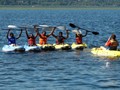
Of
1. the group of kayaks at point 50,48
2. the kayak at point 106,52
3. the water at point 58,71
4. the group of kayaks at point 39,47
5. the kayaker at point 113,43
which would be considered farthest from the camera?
the group of kayaks at point 39,47

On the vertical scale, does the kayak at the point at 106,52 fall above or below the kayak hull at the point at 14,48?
above

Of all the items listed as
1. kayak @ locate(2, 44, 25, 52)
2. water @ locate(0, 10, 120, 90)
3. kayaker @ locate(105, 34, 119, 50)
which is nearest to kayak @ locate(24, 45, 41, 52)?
kayak @ locate(2, 44, 25, 52)

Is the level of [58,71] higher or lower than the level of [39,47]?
higher

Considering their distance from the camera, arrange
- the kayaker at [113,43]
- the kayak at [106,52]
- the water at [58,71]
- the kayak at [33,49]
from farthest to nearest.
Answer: the kayak at [33,49] → the kayaker at [113,43] → the kayak at [106,52] → the water at [58,71]

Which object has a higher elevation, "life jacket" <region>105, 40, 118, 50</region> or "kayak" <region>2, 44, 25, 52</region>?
"life jacket" <region>105, 40, 118, 50</region>

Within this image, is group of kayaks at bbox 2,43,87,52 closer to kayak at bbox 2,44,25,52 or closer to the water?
kayak at bbox 2,44,25,52

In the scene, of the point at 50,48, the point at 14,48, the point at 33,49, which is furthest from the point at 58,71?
the point at 50,48

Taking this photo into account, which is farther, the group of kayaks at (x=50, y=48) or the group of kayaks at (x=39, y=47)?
the group of kayaks at (x=39, y=47)

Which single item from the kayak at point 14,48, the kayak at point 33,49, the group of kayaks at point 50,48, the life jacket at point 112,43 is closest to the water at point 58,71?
the group of kayaks at point 50,48

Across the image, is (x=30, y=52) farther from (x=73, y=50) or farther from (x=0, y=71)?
(x=0, y=71)

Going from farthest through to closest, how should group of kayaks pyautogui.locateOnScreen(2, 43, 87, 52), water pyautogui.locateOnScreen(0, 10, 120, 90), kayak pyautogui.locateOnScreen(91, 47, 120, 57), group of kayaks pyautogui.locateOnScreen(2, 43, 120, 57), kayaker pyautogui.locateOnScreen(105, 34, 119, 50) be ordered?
1. group of kayaks pyautogui.locateOnScreen(2, 43, 87, 52)
2. group of kayaks pyautogui.locateOnScreen(2, 43, 120, 57)
3. kayaker pyautogui.locateOnScreen(105, 34, 119, 50)
4. kayak pyautogui.locateOnScreen(91, 47, 120, 57)
5. water pyautogui.locateOnScreen(0, 10, 120, 90)

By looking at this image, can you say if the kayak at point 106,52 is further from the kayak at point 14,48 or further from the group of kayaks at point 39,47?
the kayak at point 14,48

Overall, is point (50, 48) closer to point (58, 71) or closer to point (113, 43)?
point (113, 43)

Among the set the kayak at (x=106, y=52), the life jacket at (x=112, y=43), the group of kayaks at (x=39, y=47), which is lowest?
the group of kayaks at (x=39, y=47)
